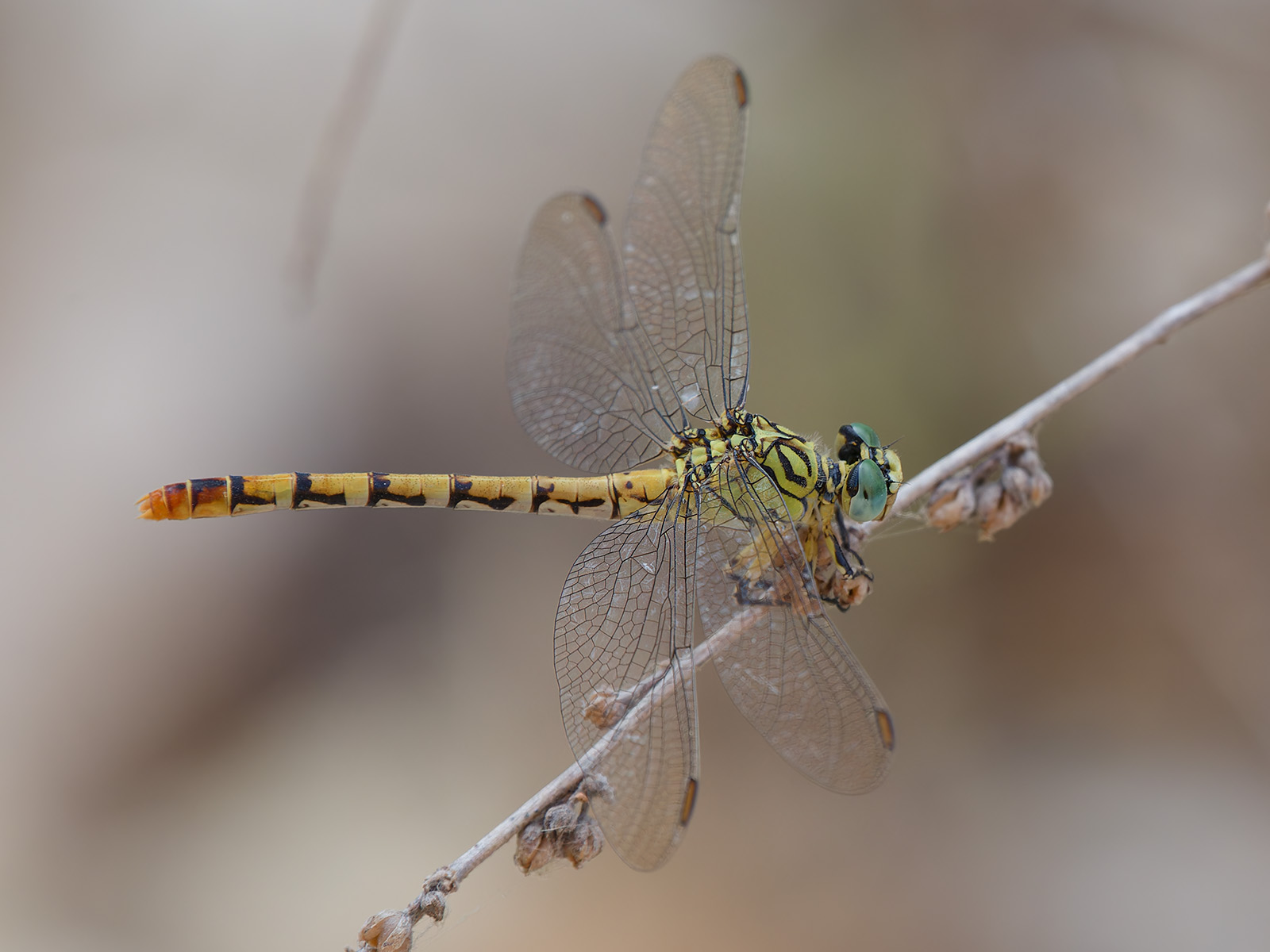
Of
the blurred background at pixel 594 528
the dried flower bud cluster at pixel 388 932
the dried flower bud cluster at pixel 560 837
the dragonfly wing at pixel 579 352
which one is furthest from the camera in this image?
the blurred background at pixel 594 528

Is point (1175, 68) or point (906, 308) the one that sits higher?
point (1175, 68)

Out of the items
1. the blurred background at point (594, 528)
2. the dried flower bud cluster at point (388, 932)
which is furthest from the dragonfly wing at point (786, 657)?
the blurred background at point (594, 528)

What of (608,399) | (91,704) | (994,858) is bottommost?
(994,858)

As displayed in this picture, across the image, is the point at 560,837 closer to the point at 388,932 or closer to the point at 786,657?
the point at 388,932

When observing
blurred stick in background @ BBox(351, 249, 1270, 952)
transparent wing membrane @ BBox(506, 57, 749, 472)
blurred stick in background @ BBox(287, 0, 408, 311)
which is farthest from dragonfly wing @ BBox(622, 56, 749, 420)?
blurred stick in background @ BBox(287, 0, 408, 311)

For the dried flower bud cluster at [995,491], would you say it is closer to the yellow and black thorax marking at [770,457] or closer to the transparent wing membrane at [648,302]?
the yellow and black thorax marking at [770,457]

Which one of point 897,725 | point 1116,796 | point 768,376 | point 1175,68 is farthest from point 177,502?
point 1175,68

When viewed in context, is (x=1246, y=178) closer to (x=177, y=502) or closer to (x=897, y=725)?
(x=897, y=725)
